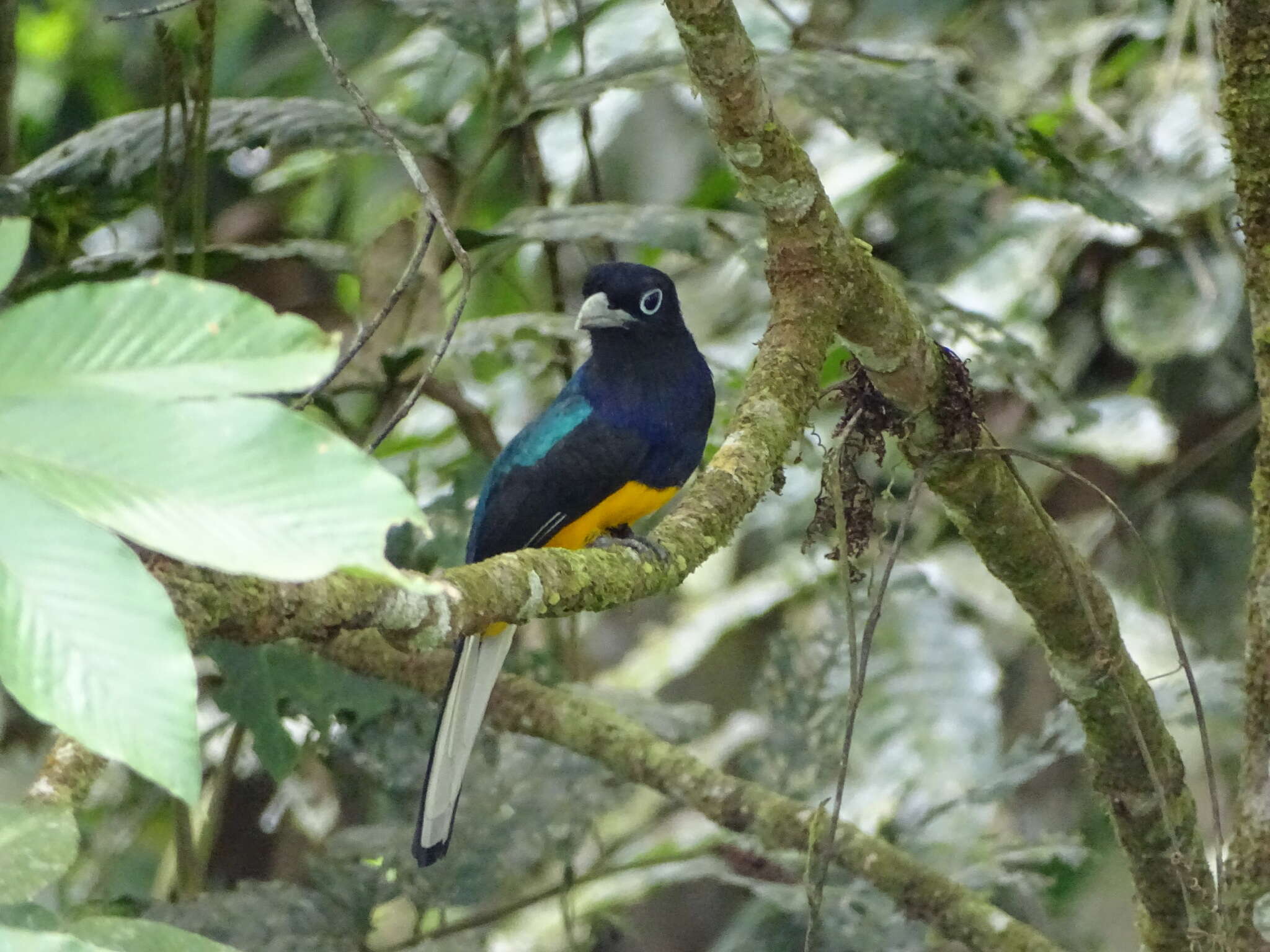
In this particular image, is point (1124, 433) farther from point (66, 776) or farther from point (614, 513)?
point (66, 776)

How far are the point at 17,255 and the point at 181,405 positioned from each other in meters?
0.15

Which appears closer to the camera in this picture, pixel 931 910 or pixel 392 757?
pixel 931 910

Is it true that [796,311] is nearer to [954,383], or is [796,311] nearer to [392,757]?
[954,383]

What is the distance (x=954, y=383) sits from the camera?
221cm

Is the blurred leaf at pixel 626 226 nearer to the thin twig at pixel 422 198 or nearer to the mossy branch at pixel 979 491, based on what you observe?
the mossy branch at pixel 979 491

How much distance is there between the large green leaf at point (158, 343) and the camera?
73 cm

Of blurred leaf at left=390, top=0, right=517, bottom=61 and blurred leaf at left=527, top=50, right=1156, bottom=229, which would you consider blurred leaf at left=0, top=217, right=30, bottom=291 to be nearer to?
blurred leaf at left=527, top=50, right=1156, bottom=229

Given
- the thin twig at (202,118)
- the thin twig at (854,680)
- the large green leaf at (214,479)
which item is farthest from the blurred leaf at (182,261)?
the large green leaf at (214,479)

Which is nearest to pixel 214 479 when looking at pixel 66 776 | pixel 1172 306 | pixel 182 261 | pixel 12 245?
pixel 12 245

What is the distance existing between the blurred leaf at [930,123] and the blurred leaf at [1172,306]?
0.68 m

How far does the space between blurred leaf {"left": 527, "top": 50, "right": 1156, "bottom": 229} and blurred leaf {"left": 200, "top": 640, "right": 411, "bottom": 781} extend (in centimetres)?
160

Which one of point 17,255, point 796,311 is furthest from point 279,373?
point 796,311

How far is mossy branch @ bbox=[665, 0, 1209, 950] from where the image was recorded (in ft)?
6.64

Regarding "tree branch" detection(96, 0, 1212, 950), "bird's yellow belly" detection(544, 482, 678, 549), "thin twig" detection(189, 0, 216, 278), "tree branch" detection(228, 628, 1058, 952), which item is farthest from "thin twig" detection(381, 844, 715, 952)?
"thin twig" detection(189, 0, 216, 278)
